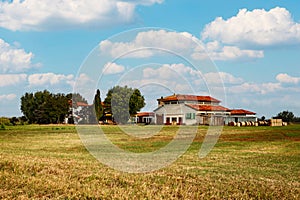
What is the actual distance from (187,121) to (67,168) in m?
65.8

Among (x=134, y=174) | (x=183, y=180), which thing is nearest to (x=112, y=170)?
(x=134, y=174)

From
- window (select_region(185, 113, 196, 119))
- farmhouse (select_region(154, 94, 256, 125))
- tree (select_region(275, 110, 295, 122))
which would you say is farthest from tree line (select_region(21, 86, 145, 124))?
tree (select_region(275, 110, 295, 122))

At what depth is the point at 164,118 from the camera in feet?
273

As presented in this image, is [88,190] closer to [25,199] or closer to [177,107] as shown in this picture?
[25,199]

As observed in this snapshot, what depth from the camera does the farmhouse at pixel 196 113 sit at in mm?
73938

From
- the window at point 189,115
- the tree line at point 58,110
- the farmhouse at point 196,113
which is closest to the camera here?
the tree line at point 58,110

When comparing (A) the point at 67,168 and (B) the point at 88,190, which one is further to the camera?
(A) the point at 67,168

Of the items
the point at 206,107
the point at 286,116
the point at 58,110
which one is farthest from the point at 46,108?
the point at 286,116

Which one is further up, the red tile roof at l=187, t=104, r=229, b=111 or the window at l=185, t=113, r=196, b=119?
the red tile roof at l=187, t=104, r=229, b=111

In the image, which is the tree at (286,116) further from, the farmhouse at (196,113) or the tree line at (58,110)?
the tree line at (58,110)

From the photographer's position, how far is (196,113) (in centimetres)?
7688

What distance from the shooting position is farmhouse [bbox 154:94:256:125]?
2911 inches

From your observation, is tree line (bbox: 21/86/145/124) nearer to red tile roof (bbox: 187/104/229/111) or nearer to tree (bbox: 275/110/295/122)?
red tile roof (bbox: 187/104/229/111)

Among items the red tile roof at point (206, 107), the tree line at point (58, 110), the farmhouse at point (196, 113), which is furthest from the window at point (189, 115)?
the tree line at point (58, 110)
